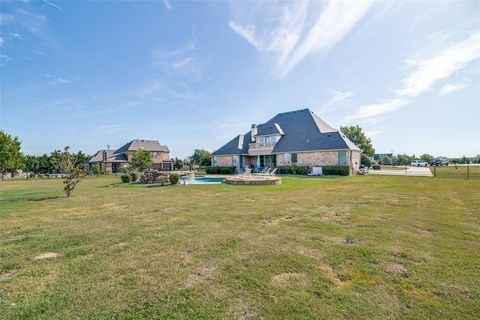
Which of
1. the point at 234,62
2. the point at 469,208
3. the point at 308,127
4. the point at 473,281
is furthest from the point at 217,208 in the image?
the point at 308,127

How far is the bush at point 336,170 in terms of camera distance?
80.8 ft

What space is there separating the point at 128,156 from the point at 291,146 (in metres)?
38.1

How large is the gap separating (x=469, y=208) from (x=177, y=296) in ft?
33.0

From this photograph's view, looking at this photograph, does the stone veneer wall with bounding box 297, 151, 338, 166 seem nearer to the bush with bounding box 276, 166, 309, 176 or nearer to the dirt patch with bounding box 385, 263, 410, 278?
the bush with bounding box 276, 166, 309, 176

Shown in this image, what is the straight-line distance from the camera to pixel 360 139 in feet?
165

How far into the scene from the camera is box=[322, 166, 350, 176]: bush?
80.8ft

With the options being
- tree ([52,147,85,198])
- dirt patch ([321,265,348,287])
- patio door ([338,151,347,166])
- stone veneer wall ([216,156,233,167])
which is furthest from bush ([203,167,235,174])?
dirt patch ([321,265,348,287])

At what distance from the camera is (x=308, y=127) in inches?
1211

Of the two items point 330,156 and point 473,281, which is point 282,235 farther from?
point 330,156

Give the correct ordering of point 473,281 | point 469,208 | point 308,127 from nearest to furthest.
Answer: point 473,281 → point 469,208 → point 308,127

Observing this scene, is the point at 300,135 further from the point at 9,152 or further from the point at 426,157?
the point at 426,157

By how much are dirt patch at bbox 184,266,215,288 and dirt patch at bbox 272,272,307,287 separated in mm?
982

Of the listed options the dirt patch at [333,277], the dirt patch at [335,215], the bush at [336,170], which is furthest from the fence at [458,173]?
the dirt patch at [333,277]

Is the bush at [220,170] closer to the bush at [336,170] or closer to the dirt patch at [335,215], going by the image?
the bush at [336,170]
